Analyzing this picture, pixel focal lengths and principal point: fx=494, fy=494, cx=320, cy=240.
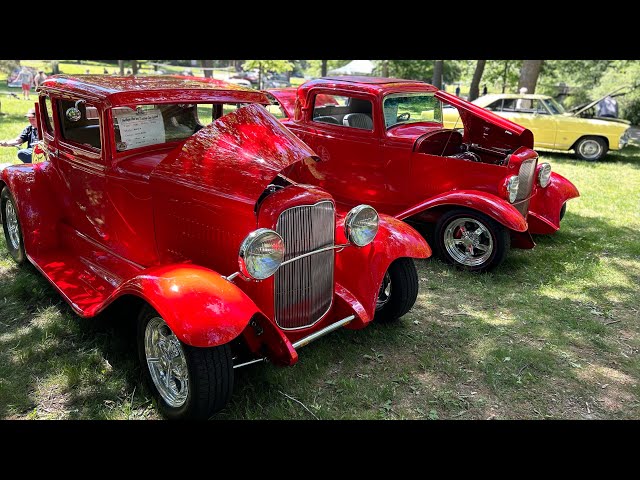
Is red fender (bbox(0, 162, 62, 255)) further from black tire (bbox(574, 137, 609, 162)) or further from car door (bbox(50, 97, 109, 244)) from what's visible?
black tire (bbox(574, 137, 609, 162))

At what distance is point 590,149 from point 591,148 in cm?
3

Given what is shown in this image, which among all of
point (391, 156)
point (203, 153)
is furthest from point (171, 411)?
point (391, 156)

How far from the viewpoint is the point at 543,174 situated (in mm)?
6297

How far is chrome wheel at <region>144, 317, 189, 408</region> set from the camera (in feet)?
9.85

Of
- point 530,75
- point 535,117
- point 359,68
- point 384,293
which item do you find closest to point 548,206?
point 384,293

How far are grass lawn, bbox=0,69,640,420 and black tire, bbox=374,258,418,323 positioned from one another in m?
0.17

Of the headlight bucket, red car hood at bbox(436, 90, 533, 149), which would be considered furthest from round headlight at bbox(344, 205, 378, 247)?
red car hood at bbox(436, 90, 533, 149)

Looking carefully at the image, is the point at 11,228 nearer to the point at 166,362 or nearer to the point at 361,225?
the point at 166,362

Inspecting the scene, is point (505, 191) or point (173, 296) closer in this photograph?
point (173, 296)

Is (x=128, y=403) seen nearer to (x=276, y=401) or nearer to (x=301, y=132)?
(x=276, y=401)

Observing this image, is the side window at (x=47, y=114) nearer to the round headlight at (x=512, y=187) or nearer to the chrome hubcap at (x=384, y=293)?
the chrome hubcap at (x=384, y=293)
